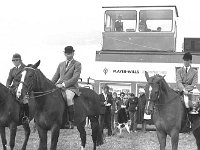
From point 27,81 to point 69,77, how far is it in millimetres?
1958

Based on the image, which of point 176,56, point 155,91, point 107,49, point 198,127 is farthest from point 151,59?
point 155,91

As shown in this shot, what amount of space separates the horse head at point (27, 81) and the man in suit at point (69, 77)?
1193mm

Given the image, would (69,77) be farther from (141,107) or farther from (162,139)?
(141,107)

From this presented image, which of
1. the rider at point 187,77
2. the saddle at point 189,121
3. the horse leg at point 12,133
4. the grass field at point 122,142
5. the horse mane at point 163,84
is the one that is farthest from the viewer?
the grass field at point 122,142

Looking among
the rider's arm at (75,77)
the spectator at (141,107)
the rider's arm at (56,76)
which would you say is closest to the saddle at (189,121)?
the rider's arm at (75,77)

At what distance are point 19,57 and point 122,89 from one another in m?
11.2

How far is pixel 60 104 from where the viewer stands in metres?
10.3

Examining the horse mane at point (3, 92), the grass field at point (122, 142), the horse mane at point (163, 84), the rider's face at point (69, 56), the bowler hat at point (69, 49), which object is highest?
the bowler hat at point (69, 49)

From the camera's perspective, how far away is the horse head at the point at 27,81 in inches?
354

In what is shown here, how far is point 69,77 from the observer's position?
1103 centimetres

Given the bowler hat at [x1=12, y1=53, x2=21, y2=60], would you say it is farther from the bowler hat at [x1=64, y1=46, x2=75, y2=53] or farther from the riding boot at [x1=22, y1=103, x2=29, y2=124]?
the bowler hat at [x1=64, y1=46, x2=75, y2=53]

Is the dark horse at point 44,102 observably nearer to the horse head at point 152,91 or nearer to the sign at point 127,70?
the horse head at point 152,91

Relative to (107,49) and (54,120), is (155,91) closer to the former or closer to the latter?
(54,120)

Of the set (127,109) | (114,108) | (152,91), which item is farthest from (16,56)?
(127,109)
